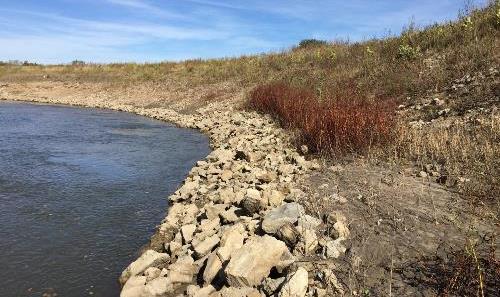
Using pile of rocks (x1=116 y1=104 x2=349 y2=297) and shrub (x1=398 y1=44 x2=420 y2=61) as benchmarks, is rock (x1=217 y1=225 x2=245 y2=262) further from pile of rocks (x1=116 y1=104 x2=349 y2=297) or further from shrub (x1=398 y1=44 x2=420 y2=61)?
shrub (x1=398 y1=44 x2=420 y2=61)

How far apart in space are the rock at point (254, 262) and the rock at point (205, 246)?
951mm

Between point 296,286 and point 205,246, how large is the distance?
6.18 feet

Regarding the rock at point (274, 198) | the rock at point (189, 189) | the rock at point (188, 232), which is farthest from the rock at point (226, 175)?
the rock at point (188, 232)

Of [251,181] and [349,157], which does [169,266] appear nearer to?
[251,181]

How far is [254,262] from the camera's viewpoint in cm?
467

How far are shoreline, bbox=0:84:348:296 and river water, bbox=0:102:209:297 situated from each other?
18.6 inches

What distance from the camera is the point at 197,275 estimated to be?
5.40m

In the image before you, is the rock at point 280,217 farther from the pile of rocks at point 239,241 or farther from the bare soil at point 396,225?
the bare soil at point 396,225

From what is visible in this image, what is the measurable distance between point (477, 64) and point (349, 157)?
8.01 m

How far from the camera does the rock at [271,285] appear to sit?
4409 mm

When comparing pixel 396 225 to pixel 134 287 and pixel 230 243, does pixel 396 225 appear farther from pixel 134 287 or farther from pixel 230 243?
pixel 134 287

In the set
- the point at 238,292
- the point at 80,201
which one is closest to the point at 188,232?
the point at 238,292

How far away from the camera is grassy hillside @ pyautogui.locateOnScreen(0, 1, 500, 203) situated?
8383 mm

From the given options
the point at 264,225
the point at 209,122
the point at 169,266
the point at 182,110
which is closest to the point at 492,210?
the point at 264,225
